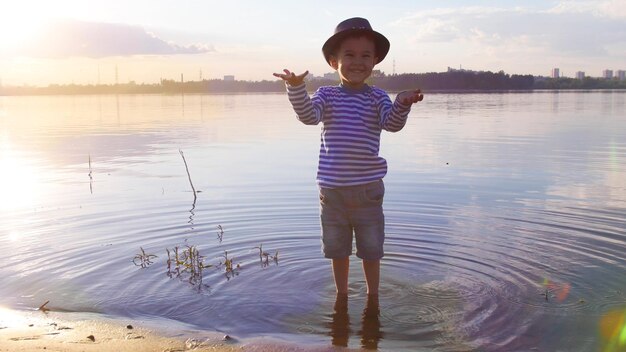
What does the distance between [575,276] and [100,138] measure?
23016 millimetres

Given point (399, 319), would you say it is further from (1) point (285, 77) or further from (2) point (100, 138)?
(2) point (100, 138)

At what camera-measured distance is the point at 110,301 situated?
5641 mm

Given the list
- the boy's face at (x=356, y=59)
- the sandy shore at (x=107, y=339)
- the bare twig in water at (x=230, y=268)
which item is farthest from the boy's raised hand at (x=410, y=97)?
the bare twig in water at (x=230, y=268)

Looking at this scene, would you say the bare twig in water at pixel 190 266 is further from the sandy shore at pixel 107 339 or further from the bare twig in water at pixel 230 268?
the sandy shore at pixel 107 339

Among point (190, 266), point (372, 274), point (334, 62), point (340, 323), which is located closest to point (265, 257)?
point (190, 266)

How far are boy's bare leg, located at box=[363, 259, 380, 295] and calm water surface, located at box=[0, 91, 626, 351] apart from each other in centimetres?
16

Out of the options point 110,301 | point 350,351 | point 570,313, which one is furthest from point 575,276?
point 110,301

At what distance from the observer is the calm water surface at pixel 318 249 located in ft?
16.5

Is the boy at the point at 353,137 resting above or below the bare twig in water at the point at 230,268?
above

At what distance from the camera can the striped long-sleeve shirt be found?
511 cm

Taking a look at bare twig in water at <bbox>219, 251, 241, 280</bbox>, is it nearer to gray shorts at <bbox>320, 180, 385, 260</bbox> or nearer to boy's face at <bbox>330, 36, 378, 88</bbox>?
gray shorts at <bbox>320, 180, 385, 260</bbox>

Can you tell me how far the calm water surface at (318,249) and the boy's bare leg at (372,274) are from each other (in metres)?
0.16

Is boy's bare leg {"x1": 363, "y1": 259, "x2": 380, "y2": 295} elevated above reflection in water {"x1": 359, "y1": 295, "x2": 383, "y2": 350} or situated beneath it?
elevated above

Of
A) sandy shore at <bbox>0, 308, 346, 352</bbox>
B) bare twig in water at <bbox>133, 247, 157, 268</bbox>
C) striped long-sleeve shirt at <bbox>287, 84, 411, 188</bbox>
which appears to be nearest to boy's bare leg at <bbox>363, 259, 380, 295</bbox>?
striped long-sleeve shirt at <bbox>287, 84, 411, 188</bbox>
